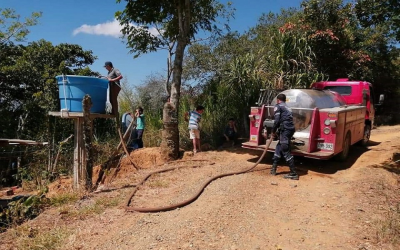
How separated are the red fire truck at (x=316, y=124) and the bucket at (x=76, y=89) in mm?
3568

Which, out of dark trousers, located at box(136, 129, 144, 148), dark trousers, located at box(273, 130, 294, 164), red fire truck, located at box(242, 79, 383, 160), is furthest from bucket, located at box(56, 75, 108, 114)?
dark trousers, located at box(273, 130, 294, 164)

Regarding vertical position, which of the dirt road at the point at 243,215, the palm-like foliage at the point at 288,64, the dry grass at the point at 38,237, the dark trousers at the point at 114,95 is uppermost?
the palm-like foliage at the point at 288,64

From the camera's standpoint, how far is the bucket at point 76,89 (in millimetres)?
6689

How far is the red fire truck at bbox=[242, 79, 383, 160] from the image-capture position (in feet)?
22.0

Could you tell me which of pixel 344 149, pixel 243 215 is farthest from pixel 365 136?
pixel 243 215

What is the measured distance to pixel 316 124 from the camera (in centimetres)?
679

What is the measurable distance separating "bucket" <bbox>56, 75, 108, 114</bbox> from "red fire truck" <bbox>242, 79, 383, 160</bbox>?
357 cm

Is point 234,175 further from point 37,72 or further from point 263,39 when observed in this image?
point 263,39

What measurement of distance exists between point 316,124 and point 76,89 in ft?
16.5

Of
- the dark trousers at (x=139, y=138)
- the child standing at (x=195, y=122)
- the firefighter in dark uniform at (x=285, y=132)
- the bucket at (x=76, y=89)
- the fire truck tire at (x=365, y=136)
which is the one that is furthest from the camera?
the dark trousers at (x=139, y=138)

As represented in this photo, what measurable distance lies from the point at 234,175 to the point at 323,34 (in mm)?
9188

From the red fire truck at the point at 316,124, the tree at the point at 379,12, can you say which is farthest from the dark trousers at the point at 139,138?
the tree at the point at 379,12

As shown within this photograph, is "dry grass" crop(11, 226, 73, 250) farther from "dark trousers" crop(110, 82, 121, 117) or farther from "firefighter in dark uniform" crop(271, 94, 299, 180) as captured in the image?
"firefighter in dark uniform" crop(271, 94, 299, 180)

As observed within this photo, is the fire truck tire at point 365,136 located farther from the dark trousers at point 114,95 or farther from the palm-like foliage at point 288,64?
the dark trousers at point 114,95
